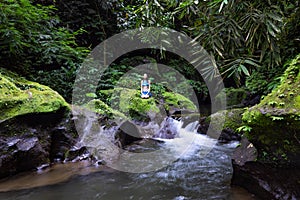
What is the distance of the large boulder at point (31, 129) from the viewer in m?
3.29

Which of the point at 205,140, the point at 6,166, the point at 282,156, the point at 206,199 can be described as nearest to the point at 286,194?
the point at 282,156

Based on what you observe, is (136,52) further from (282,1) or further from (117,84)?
(282,1)

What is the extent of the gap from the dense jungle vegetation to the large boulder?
6.68 feet

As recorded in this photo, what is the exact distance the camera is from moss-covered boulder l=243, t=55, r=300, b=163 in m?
2.18

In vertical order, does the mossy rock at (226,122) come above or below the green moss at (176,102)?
below

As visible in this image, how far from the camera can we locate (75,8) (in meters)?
9.19

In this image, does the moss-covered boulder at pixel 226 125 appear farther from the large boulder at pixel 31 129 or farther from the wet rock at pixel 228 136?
the large boulder at pixel 31 129

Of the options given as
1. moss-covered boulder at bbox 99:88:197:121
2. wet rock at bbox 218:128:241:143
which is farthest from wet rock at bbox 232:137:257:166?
moss-covered boulder at bbox 99:88:197:121

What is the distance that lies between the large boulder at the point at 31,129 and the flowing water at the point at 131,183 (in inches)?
11.0

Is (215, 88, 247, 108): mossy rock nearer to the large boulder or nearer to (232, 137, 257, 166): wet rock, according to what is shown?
A: (232, 137, 257, 166): wet rock

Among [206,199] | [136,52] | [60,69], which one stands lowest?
[206,199]

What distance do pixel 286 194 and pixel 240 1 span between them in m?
2.26

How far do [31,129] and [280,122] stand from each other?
11.7 feet

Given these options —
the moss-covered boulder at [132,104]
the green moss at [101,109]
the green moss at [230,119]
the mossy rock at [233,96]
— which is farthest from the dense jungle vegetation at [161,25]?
the mossy rock at [233,96]
